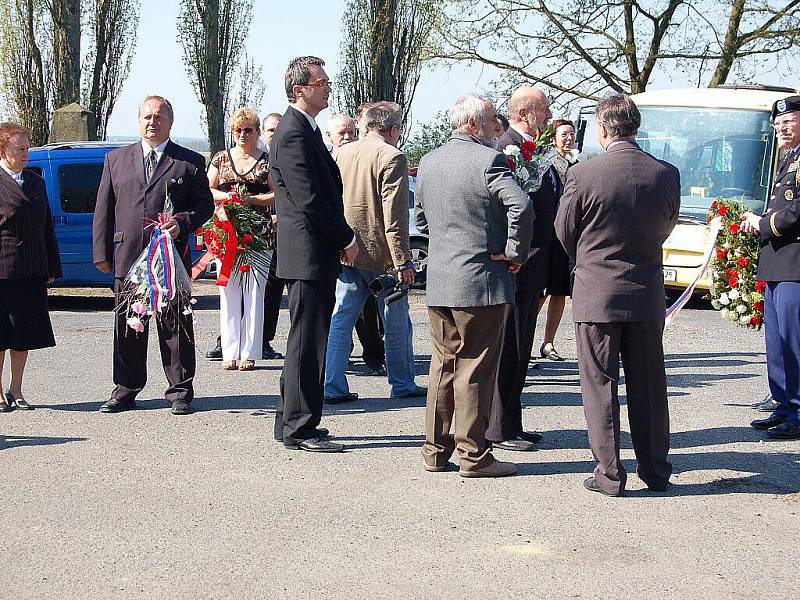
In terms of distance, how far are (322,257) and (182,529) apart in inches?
76.6

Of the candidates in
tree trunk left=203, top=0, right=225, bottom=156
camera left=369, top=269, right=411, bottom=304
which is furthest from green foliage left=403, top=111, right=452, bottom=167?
camera left=369, top=269, right=411, bottom=304

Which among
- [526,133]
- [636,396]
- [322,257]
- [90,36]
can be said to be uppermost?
[90,36]

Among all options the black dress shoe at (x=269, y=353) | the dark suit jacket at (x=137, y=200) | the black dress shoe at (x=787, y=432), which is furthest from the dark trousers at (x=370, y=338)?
the black dress shoe at (x=787, y=432)

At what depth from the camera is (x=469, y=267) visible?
20.0ft

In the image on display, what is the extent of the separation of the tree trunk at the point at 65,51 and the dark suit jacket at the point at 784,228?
1840 cm

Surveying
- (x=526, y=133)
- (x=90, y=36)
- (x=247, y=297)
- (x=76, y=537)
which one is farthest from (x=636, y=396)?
(x=90, y=36)

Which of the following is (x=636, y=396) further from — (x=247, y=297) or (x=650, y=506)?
(x=247, y=297)

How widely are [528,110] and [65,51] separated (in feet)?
59.5

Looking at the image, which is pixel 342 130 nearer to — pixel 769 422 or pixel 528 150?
pixel 528 150

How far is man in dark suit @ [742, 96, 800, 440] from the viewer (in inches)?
282

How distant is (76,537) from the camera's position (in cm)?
523

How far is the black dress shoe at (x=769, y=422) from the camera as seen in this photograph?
7465 mm

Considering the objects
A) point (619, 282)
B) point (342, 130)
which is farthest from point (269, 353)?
point (619, 282)

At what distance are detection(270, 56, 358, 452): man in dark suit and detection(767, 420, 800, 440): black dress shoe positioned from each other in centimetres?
284
